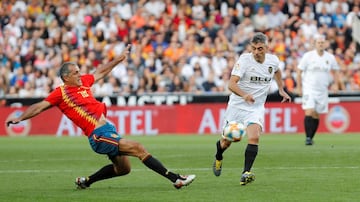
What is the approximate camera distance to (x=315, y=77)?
22.2 metres

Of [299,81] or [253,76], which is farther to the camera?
[299,81]

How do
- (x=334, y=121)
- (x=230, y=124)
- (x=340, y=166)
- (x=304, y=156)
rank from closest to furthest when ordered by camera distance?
(x=230, y=124) < (x=340, y=166) < (x=304, y=156) < (x=334, y=121)

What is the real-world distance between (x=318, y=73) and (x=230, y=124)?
8.66 metres

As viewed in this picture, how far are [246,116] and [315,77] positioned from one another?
8569 mm

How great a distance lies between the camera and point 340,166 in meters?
15.6

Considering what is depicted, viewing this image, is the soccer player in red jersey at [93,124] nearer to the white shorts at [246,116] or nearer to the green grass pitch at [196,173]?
the green grass pitch at [196,173]

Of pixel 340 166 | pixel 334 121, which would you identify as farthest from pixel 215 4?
pixel 340 166

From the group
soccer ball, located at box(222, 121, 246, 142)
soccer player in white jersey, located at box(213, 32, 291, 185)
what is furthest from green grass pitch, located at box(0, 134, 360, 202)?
soccer player in white jersey, located at box(213, 32, 291, 185)

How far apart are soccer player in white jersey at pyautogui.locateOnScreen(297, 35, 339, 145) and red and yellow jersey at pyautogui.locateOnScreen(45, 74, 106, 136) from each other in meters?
9.82

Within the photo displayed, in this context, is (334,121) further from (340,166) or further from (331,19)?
(340,166)

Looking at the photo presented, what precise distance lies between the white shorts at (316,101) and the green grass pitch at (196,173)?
31.3 inches

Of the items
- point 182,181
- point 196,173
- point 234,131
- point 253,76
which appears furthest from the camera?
point 196,173

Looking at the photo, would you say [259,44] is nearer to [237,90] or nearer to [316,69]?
[237,90]

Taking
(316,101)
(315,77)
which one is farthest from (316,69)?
(316,101)
